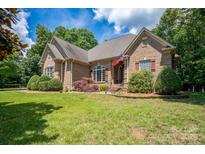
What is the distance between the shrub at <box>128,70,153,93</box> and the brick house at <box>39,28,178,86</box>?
1.43 metres

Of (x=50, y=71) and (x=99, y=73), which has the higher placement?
(x=50, y=71)

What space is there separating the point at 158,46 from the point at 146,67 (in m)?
2.03

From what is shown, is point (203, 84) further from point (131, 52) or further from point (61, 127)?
point (61, 127)

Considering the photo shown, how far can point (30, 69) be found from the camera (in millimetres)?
32062

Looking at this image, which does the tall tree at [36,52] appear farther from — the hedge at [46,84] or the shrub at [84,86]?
the shrub at [84,86]

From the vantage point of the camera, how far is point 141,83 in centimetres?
1402

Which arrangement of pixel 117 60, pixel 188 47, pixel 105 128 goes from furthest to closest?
1. pixel 188 47
2. pixel 117 60
3. pixel 105 128

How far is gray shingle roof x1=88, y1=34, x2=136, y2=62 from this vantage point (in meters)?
19.7

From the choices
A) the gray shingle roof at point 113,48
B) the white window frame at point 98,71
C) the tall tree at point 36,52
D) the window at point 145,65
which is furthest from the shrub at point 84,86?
the tall tree at point 36,52

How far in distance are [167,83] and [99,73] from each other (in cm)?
938

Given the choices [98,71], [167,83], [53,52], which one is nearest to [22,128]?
[167,83]

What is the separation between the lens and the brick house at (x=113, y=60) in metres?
15.4

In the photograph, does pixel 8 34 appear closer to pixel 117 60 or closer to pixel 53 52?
pixel 117 60
